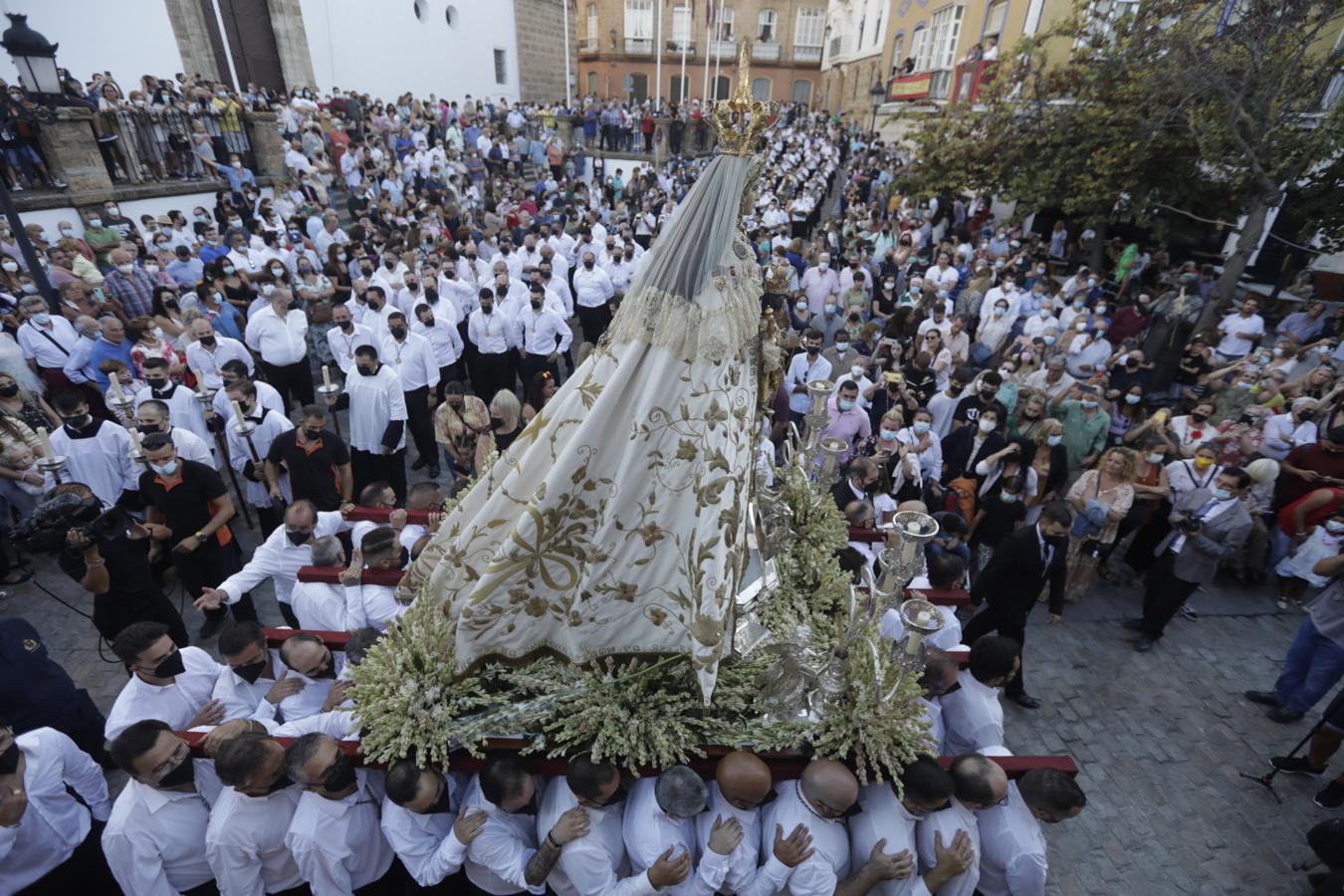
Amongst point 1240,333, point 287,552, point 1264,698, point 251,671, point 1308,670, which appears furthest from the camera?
point 1240,333

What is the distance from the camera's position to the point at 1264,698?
600cm

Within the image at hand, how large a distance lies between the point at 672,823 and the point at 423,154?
824 inches

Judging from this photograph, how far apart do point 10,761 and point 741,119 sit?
4782mm

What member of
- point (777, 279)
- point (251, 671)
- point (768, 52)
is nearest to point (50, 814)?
point (251, 671)

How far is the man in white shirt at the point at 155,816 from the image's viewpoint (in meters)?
3.30

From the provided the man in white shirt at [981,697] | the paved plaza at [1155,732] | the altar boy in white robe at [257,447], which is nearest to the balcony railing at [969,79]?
the paved plaza at [1155,732]

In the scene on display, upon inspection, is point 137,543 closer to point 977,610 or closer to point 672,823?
point 672,823

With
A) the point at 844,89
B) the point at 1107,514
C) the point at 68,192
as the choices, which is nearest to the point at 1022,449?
the point at 1107,514

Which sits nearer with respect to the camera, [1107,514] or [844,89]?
[1107,514]

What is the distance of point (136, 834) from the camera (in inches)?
132

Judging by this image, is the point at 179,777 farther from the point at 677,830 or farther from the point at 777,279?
the point at 777,279

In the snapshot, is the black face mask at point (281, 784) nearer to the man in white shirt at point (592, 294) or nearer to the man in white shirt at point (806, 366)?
the man in white shirt at point (806, 366)

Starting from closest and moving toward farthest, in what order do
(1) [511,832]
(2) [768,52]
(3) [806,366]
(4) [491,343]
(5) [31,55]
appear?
(1) [511,832]
(5) [31,55]
(3) [806,366]
(4) [491,343]
(2) [768,52]

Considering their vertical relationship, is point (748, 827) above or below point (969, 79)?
below
